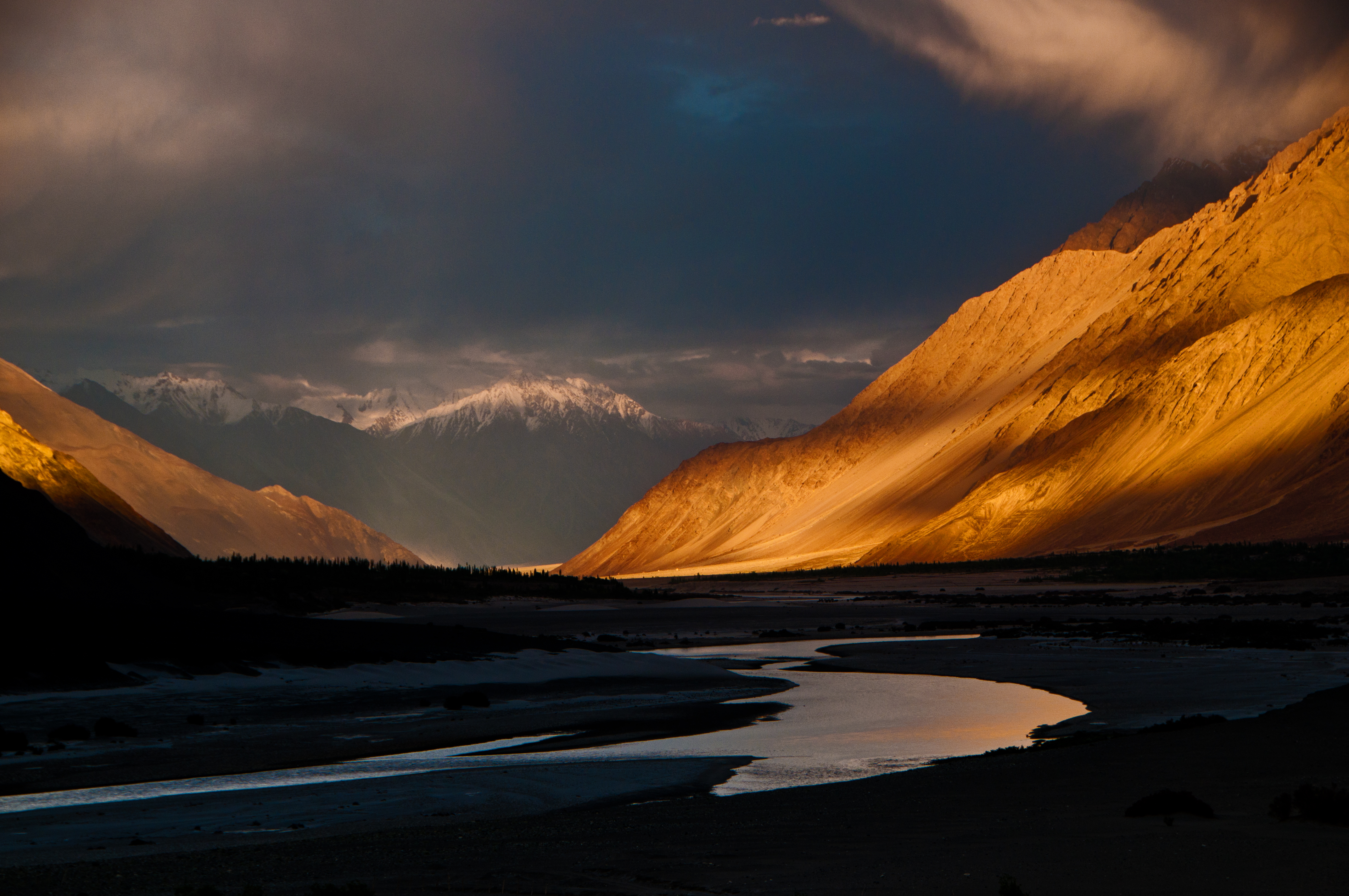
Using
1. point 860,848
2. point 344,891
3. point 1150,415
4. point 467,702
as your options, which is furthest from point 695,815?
point 1150,415

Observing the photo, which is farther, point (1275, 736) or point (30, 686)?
point (30, 686)

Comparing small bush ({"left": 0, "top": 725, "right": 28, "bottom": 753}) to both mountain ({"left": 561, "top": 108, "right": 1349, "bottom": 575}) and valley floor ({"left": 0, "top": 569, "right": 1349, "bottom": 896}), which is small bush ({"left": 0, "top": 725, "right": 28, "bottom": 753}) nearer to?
valley floor ({"left": 0, "top": 569, "right": 1349, "bottom": 896})

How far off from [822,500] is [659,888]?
611 feet

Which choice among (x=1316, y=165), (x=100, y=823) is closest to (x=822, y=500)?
(x=1316, y=165)

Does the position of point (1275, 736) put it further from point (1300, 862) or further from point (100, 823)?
point (100, 823)

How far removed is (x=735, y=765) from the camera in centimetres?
1686

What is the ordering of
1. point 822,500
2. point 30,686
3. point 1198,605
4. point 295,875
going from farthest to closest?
point 822,500
point 1198,605
point 30,686
point 295,875

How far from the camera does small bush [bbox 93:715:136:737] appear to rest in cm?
1928

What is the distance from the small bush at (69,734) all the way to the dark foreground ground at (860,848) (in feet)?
29.7

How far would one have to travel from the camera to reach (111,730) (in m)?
19.4

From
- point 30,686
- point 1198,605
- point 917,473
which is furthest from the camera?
point 917,473

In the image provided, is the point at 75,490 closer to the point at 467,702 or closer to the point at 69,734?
the point at 467,702

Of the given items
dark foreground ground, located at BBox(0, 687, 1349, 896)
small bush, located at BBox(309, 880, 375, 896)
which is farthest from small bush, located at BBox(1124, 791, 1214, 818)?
small bush, located at BBox(309, 880, 375, 896)

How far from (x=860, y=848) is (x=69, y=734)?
1400 cm
